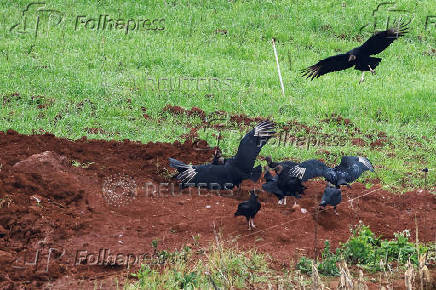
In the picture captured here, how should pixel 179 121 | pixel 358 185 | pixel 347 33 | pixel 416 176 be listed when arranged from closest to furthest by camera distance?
pixel 358 185 → pixel 416 176 → pixel 179 121 → pixel 347 33

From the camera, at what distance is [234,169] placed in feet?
27.4

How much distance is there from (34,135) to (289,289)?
208 inches

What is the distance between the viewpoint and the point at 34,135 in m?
9.91

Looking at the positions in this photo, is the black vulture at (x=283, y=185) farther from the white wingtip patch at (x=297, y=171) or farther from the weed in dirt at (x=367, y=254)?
the weed in dirt at (x=367, y=254)

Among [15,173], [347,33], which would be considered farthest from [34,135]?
[347,33]

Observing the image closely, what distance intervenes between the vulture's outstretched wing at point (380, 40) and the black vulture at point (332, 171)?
2.41 m

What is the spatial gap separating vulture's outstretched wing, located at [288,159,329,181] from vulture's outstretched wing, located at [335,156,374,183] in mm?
239

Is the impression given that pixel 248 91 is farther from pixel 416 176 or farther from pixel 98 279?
pixel 98 279

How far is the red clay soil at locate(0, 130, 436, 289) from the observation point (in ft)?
21.8

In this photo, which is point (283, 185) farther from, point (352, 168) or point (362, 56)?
point (362, 56)
